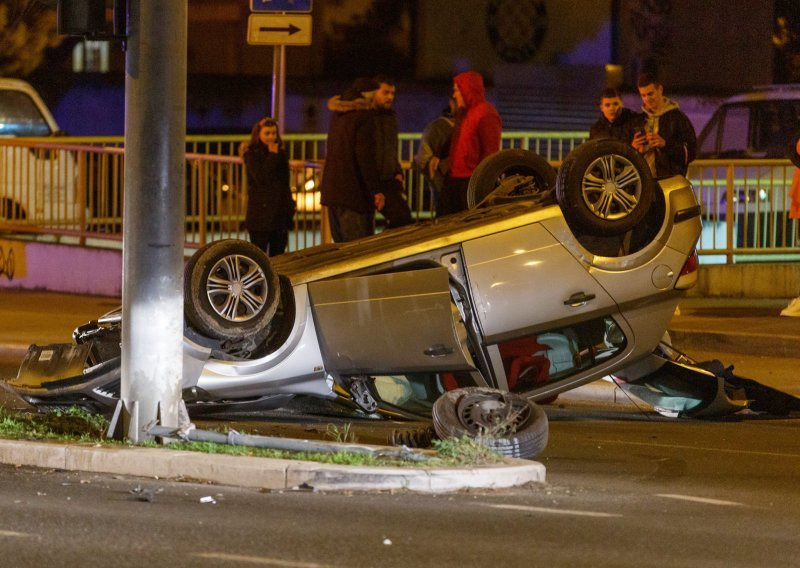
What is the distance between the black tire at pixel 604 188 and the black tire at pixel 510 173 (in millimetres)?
1035

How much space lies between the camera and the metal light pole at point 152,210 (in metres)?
8.00

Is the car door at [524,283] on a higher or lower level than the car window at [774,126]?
lower

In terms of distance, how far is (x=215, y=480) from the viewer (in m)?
7.58

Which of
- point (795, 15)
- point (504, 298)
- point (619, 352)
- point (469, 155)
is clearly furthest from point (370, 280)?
point (795, 15)

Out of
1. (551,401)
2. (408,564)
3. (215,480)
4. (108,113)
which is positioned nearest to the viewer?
(408,564)

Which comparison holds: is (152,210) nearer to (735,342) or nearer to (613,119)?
(613,119)

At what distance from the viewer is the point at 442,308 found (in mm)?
8883

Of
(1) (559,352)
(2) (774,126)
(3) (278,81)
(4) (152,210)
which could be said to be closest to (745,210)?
(2) (774,126)

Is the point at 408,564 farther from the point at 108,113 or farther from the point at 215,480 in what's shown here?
the point at 108,113

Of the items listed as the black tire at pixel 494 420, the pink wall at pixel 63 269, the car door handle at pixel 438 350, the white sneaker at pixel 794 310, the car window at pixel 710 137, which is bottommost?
the pink wall at pixel 63 269

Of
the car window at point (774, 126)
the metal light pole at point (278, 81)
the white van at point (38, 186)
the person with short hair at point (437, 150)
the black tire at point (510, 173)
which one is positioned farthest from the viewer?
the car window at point (774, 126)

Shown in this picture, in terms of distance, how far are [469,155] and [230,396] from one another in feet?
15.2

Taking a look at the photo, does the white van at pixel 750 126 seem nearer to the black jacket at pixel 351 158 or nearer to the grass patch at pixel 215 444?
the black jacket at pixel 351 158

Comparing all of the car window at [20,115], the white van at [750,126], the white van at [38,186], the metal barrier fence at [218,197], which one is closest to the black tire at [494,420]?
the metal barrier fence at [218,197]
